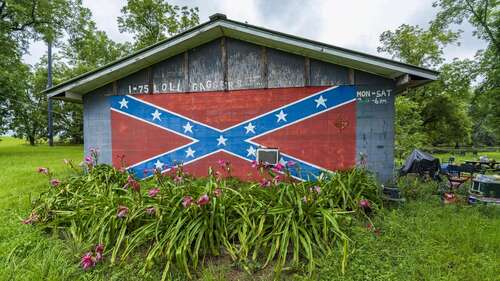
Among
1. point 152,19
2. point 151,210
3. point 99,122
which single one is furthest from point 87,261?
point 152,19

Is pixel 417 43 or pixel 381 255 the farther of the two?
pixel 417 43

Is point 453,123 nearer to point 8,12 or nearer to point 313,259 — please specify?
point 313,259

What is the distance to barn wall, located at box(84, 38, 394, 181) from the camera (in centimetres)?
507

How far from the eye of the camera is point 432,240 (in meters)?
2.97

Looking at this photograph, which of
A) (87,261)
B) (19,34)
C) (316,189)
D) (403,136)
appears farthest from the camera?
(19,34)

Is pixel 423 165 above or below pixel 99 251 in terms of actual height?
above

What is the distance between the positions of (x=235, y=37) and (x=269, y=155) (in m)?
2.91

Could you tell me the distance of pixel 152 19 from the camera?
16.7m

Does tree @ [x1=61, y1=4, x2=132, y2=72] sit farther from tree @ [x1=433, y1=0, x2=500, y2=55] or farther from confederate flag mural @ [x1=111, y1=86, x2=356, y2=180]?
tree @ [x1=433, y1=0, x2=500, y2=55]

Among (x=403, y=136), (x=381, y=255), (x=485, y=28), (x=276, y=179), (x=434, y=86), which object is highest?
(x=485, y=28)

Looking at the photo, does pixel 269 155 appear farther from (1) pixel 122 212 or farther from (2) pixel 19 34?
(2) pixel 19 34

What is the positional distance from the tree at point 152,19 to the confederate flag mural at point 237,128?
12986 millimetres

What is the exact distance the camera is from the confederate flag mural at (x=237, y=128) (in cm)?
527

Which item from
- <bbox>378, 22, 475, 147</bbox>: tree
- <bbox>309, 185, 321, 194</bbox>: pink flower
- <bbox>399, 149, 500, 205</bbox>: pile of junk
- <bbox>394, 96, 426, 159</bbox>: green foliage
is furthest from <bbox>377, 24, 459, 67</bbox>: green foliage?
<bbox>309, 185, 321, 194</bbox>: pink flower
